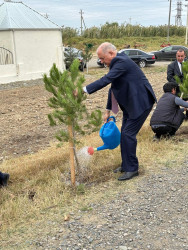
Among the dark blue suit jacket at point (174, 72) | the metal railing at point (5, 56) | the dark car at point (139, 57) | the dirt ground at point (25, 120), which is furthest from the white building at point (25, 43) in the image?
the dark blue suit jacket at point (174, 72)

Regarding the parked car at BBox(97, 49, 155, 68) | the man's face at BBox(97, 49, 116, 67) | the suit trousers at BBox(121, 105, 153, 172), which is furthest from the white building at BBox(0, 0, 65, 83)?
the suit trousers at BBox(121, 105, 153, 172)

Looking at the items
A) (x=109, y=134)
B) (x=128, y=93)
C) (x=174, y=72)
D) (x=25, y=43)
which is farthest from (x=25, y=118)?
(x=25, y=43)

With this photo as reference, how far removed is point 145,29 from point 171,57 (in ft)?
88.5

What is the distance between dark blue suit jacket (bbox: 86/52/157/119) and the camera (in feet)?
12.9

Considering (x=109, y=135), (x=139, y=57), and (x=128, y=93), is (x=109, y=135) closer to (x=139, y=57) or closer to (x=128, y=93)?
(x=128, y=93)

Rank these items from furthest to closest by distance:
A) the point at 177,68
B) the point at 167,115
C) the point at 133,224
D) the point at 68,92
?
the point at 177,68, the point at 167,115, the point at 68,92, the point at 133,224

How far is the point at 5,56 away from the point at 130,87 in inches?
543

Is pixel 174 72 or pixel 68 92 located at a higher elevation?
pixel 68 92

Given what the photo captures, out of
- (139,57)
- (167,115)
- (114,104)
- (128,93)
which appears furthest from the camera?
(139,57)

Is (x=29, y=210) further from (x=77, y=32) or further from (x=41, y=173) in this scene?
(x=77, y=32)

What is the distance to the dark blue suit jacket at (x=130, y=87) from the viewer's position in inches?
155

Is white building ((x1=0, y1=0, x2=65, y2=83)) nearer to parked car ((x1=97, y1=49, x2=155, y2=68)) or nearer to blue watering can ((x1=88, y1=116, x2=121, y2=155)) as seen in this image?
parked car ((x1=97, y1=49, x2=155, y2=68))

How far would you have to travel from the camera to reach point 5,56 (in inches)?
648

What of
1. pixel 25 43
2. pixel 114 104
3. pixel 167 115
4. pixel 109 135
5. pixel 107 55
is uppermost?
pixel 25 43
